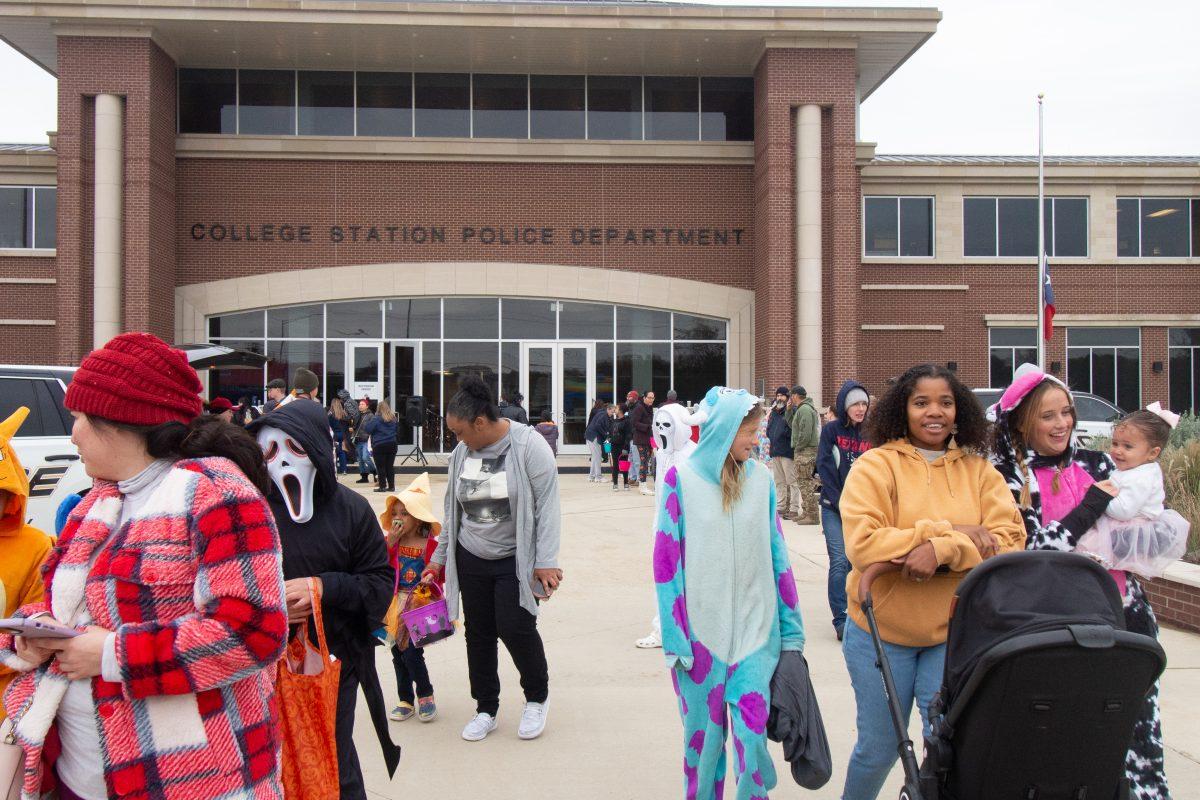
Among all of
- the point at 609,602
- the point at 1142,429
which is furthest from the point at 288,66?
the point at 1142,429

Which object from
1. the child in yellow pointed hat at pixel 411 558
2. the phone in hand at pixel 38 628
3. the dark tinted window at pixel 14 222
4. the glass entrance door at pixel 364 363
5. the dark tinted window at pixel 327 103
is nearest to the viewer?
the phone in hand at pixel 38 628

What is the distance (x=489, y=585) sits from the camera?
16.7ft

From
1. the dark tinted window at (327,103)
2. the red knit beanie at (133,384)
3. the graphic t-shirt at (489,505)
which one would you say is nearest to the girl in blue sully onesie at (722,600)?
the graphic t-shirt at (489,505)

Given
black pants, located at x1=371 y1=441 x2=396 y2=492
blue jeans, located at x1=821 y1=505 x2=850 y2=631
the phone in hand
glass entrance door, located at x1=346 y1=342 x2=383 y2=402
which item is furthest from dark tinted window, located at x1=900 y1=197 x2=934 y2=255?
the phone in hand

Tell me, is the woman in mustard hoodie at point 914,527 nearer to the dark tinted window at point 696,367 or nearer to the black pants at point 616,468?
the black pants at point 616,468

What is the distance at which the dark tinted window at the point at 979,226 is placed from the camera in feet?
85.9

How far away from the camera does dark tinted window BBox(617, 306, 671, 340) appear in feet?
83.8

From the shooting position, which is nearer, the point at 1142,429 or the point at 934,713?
the point at 934,713

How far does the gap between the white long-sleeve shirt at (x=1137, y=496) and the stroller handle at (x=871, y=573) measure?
0.96 m

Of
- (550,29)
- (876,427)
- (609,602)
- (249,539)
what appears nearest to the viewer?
(249,539)

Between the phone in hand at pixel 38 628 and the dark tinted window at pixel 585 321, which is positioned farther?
the dark tinted window at pixel 585 321

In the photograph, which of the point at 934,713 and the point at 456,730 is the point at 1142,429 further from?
the point at 456,730

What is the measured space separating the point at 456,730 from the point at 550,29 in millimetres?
20950

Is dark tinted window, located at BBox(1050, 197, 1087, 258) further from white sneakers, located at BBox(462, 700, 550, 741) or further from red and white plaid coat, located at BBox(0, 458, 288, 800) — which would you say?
red and white plaid coat, located at BBox(0, 458, 288, 800)
